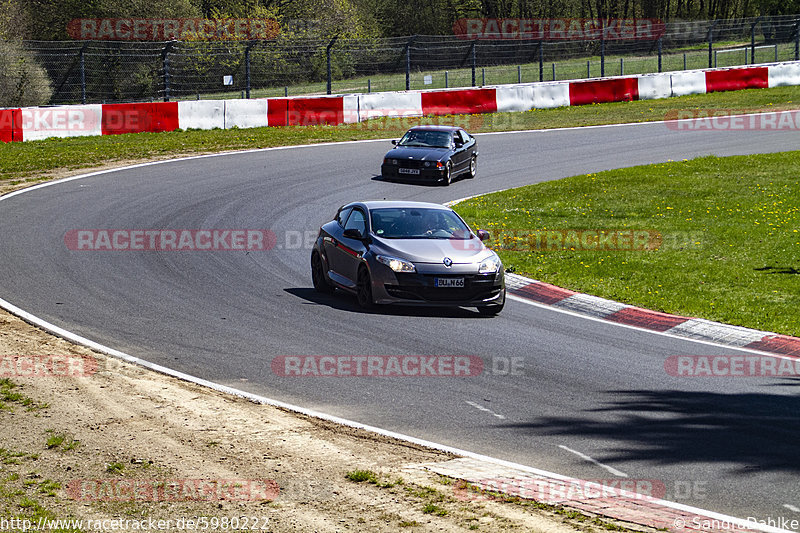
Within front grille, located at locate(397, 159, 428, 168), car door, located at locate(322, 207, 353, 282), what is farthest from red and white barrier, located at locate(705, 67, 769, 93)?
car door, located at locate(322, 207, 353, 282)

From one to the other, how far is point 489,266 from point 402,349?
2443 millimetres

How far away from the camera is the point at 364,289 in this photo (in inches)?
514

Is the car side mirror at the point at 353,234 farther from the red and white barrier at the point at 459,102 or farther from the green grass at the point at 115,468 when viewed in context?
the red and white barrier at the point at 459,102

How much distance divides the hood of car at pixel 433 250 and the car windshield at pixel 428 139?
38.6ft

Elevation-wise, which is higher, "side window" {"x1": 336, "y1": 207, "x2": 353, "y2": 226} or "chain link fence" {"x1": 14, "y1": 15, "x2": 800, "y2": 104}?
"chain link fence" {"x1": 14, "y1": 15, "x2": 800, "y2": 104}

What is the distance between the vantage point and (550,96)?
38.8 m

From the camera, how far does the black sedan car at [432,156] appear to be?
946 inches

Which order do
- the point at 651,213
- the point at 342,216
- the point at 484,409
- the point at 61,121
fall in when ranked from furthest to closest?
the point at 61,121 < the point at 651,213 < the point at 342,216 < the point at 484,409

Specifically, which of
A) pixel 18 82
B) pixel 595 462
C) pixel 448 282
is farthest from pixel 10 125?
pixel 595 462

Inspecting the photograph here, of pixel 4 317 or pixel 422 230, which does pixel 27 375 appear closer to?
pixel 4 317

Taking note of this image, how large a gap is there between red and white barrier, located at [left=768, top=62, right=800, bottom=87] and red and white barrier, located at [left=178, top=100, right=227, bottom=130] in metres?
24.8

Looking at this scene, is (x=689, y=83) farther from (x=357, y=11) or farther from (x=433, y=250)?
(x=357, y=11)

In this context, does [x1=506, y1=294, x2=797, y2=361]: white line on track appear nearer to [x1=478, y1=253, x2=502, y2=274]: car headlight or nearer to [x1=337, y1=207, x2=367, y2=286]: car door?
[x1=478, y1=253, x2=502, y2=274]: car headlight

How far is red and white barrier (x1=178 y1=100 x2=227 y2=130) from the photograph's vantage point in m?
31.6
